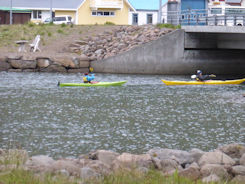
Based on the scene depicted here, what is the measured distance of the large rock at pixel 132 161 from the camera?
9.28 meters

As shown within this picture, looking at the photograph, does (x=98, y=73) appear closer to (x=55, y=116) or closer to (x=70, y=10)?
(x=55, y=116)

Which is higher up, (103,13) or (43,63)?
(103,13)

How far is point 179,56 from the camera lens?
1367 inches

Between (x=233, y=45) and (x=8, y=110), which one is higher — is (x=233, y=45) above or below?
above

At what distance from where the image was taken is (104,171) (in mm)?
8602

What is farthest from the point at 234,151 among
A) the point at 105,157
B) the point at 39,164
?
the point at 39,164

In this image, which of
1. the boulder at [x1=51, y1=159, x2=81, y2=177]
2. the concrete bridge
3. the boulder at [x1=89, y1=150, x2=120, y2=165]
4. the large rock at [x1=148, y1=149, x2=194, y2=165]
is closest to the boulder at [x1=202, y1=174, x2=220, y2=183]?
the large rock at [x1=148, y1=149, x2=194, y2=165]

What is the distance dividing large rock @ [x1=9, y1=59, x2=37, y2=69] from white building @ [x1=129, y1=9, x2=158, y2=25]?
86.2ft

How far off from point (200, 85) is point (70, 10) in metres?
31.9

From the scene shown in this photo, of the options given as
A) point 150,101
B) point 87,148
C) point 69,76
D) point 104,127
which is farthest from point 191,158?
point 69,76

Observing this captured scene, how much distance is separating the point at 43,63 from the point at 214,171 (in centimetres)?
2663

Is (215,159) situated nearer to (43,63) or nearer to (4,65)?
(43,63)

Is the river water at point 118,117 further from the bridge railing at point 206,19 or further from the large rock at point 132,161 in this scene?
the bridge railing at point 206,19

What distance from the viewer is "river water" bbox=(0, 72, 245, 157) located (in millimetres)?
14055
